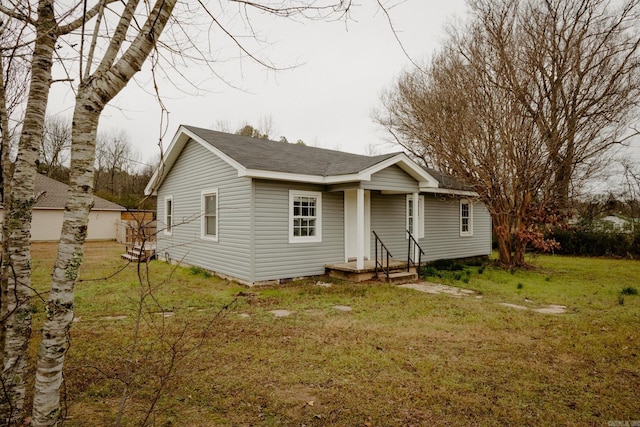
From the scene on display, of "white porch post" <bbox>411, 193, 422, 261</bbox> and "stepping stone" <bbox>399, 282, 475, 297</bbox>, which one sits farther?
"white porch post" <bbox>411, 193, 422, 261</bbox>

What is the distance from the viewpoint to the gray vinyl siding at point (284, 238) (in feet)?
30.5

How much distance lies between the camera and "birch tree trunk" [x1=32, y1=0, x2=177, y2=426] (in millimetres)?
1796

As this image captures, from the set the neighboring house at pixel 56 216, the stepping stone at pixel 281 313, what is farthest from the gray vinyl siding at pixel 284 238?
the neighboring house at pixel 56 216

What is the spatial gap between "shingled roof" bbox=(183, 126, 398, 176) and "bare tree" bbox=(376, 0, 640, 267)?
392 cm

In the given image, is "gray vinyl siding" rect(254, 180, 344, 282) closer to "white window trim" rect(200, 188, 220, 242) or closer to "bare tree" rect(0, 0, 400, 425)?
"white window trim" rect(200, 188, 220, 242)

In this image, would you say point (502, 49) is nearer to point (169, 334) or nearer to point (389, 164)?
point (389, 164)

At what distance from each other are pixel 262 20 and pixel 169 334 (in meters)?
4.55

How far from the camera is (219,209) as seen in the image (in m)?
10.0

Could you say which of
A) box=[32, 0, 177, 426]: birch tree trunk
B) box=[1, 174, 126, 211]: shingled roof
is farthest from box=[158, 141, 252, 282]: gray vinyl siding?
Answer: box=[1, 174, 126, 211]: shingled roof

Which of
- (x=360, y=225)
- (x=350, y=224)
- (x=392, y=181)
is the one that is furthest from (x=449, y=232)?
(x=360, y=225)

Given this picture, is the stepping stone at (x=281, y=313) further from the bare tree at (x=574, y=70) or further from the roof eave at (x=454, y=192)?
the bare tree at (x=574, y=70)

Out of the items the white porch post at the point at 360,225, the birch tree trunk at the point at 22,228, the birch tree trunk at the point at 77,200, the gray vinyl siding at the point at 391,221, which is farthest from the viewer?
the gray vinyl siding at the point at 391,221

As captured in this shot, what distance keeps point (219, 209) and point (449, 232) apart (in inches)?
360

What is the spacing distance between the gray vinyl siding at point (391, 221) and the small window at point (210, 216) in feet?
15.6
